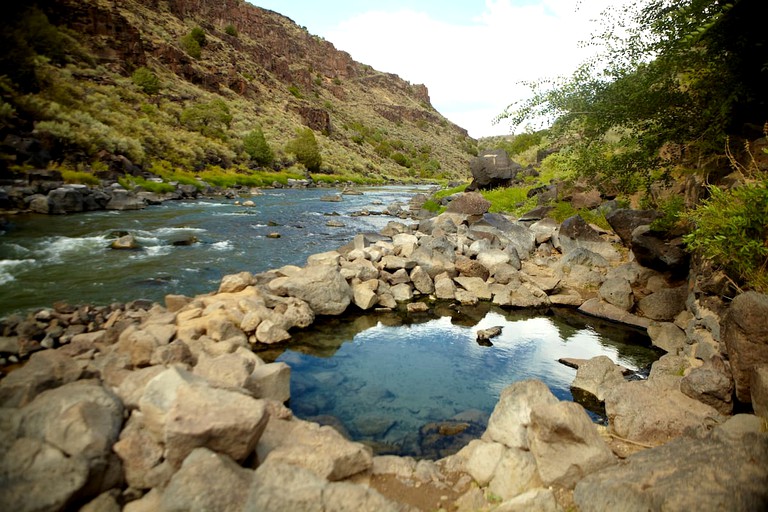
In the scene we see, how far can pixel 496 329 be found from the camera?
9023 mm

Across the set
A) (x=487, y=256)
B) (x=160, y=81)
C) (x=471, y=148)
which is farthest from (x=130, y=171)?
(x=471, y=148)

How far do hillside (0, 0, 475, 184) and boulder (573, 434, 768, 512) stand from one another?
2633 cm

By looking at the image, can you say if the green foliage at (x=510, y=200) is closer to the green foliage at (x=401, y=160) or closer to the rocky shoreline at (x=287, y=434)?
the rocky shoreline at (x=287, y=434)

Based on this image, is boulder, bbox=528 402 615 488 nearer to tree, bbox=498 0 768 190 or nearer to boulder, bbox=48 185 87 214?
tree, bbox=498 0 768 190

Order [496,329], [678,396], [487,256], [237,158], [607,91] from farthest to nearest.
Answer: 1. [237,158]
2. [487,256]
3. [496,329]
4. [607,91]
5. [678,396]

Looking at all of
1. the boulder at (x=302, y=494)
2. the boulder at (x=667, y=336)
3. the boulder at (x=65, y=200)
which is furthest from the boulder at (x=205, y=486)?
the boulder at (x=65, y=200)

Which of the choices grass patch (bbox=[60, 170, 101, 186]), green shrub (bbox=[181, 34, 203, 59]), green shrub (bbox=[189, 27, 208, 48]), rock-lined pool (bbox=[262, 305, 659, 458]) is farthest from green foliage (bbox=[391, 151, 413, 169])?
rock-lined pool (bbox=[262, 305, 659, 458])

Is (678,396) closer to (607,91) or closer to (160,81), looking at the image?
(607,91)

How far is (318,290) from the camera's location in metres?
9.38

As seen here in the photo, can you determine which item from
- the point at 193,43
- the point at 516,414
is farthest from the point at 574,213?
the point at 193,43

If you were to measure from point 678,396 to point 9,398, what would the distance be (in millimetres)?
7349

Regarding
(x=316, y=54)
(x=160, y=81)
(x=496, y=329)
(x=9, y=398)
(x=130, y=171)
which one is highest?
(x=316, y=54)

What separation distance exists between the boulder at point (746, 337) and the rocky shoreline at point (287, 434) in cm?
1

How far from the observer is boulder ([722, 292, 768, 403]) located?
4184 millimetres
